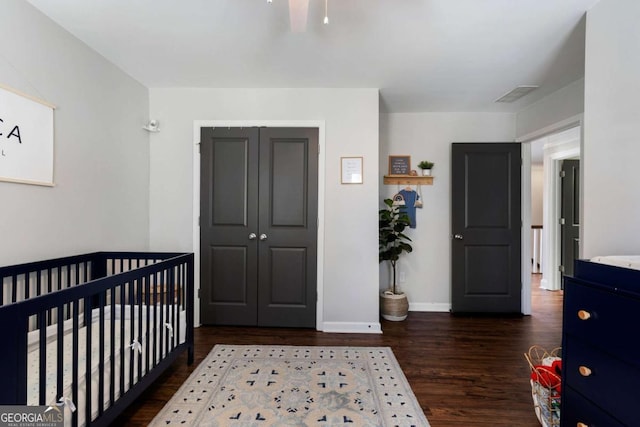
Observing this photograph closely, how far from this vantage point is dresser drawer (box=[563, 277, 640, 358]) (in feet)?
3.47

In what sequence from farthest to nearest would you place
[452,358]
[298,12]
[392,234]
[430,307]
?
[430,307] → [392,234] → [452,358] → [298,12]

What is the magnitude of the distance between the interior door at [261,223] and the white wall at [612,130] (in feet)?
6.61

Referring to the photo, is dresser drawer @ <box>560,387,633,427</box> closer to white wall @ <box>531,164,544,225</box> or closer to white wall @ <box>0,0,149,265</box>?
white wall @ <box>0,0,149,265</box>

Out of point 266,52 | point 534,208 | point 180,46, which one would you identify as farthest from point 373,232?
point 534,208

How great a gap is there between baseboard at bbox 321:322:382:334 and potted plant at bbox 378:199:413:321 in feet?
1.21

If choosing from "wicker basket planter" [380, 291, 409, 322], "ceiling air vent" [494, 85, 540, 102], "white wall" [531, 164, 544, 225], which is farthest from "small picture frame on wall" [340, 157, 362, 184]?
"white wall" [531, 164, 544, 225]

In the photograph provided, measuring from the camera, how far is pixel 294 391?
1.91 meters

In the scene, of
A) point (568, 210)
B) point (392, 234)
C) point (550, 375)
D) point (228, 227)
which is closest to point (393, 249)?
point (392, 234)

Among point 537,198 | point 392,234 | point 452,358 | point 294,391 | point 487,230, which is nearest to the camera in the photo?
point 294,391

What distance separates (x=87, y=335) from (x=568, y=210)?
5.73 meters

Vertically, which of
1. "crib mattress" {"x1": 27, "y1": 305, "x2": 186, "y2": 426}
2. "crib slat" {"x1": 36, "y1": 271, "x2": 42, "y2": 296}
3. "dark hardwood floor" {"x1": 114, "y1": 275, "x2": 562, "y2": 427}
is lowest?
"dark hardwood floor" {"x1": 114, "y1": 275, "x2": 562, "y2": 427}

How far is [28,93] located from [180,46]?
98cm

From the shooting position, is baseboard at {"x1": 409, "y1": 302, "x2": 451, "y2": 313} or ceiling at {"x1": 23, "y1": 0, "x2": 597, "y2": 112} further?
baseboard at {"x1": 409, "y1": 302, "x2": 451, "y2": 313}

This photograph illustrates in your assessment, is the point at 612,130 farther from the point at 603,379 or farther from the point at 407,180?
the point at 407,180
